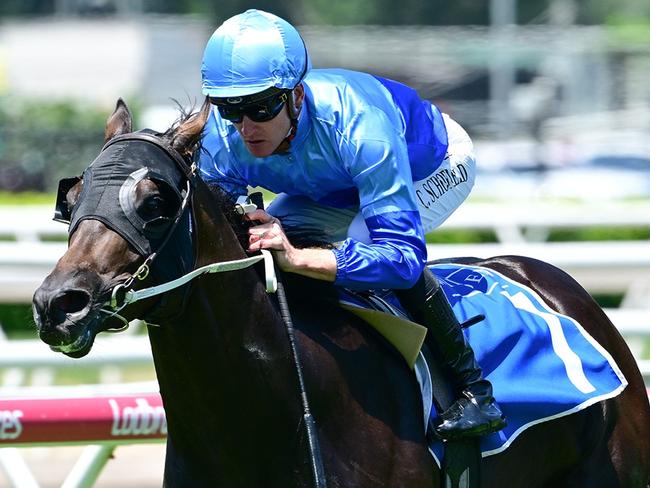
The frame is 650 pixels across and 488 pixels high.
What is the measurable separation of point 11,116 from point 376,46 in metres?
8.65

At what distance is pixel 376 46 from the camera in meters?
30.3

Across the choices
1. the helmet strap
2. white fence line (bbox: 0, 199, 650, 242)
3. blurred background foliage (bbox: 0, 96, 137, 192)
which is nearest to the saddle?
the helmet strap

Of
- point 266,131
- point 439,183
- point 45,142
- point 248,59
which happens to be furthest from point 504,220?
point 45,142

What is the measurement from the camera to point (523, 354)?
3.58 metres

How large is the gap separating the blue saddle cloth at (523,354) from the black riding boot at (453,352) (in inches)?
2.8

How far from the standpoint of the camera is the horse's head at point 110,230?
8.57 feet

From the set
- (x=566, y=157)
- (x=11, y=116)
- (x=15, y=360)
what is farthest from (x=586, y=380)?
(x=11, y=116)

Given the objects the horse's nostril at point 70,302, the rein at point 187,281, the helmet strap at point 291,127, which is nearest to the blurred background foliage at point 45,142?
the helmet strap at point 291,127

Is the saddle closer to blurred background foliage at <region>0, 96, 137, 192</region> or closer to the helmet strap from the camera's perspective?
the helmet strap

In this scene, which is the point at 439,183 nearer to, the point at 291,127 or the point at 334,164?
the point at 334,164

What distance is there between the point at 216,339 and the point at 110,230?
1.39ft

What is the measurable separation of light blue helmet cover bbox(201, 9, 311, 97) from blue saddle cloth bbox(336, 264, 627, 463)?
33.2 inches

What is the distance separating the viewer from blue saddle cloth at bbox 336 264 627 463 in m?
3.49

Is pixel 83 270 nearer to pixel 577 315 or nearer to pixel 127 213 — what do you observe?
pixel 127 213
